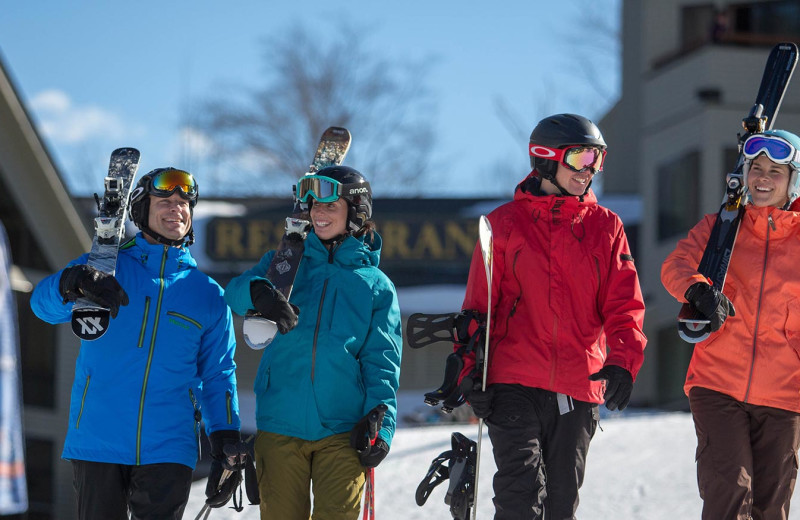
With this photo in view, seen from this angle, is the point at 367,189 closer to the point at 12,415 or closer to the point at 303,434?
the point at 303,434

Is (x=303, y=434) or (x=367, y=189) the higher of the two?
(x=367, y=189)

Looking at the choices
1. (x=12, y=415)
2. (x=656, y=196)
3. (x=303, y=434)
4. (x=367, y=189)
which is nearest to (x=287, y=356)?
(x=303, y=434)

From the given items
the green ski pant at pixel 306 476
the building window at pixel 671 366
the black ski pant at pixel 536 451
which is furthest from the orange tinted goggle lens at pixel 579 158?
the building window at pixel 671 366

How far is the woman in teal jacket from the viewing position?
5.31 metres

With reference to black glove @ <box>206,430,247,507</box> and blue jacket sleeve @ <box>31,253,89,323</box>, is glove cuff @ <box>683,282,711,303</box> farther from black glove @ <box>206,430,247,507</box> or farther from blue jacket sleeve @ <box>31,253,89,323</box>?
blue jacket sleeve @ <box>31,253,89,323</box>

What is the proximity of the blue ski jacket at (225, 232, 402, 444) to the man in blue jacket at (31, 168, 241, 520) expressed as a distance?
20 cm

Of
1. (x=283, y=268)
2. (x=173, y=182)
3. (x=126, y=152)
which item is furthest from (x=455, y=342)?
(x=126, y=152)

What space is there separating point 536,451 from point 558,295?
686 mm

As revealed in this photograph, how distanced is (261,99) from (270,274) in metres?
39.5

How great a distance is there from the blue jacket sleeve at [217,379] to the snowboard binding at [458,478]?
0.92m

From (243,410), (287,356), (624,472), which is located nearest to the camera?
(287,356)

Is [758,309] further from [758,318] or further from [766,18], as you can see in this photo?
[766,18]

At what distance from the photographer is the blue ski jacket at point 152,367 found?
17.0ft

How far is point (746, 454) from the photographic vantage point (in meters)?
5.42
